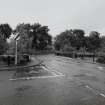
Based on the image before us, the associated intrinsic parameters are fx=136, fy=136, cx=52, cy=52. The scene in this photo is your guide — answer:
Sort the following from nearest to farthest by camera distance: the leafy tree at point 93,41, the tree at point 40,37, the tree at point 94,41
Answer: the tree at point 94,41
the leafy tree at point 93,41
the tree at point 40,37

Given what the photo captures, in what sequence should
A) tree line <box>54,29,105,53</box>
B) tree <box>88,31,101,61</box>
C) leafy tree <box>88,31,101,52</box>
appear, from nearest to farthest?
1. tree line <box>54,29,105,53</box>
2. tree <box>88,31,101,61</box>
3. leafy tree <box>88,31,101,52</box>

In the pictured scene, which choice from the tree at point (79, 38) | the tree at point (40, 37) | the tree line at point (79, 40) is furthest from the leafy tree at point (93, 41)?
the tree at point (40, 37)

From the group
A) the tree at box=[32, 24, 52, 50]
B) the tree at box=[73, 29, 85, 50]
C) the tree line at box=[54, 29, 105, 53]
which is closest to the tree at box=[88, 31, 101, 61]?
the tree line at box=[54, 29, 105, 53]

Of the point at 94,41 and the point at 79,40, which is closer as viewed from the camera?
the point at 79,40

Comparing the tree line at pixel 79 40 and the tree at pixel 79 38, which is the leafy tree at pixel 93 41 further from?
the tree at pixel 79 38

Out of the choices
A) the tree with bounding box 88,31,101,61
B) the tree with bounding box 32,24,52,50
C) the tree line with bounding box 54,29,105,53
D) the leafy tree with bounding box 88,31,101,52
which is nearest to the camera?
the tree line with bounding box 54,29,105,53

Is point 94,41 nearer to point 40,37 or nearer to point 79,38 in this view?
point 79,38

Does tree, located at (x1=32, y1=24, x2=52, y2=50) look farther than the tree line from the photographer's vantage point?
Yes

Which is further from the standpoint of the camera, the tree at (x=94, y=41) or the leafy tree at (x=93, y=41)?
the leafy tree at (x=93, y=41)

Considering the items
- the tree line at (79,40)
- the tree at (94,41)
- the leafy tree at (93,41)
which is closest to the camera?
the tree line at (79,40)

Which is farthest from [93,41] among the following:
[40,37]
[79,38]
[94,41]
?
[40,37]

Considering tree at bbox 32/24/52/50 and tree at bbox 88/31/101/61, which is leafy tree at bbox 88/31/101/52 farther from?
tree at bbox 32/24/52/50

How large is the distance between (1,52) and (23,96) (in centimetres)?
1859

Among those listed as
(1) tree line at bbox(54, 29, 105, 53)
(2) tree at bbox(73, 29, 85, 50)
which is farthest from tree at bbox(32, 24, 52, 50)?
(2) tree at bbox(73, 29, 85, 50)
